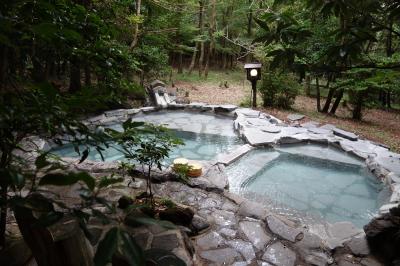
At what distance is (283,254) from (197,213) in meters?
1.18

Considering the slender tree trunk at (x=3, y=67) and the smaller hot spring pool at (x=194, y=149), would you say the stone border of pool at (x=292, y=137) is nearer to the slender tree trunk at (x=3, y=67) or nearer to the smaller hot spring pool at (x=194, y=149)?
the smaller hot spring pool at (x=194, y=149)

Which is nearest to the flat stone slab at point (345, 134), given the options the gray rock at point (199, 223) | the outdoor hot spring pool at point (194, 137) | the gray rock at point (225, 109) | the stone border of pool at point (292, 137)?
the stone border of pool at point (292, 137)

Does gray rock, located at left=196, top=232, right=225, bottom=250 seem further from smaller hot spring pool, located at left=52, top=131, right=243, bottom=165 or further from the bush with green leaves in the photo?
smaller hot spring pool, located at left=52, top=131, right=243, bottom=165

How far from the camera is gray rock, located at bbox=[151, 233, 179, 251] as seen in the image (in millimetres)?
2760

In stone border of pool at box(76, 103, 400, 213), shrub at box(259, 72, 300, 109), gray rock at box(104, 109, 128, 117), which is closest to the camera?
stone border of pool at box(76, 103, 400, 213)

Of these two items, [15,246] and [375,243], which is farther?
[375,243]

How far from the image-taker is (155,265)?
81cm

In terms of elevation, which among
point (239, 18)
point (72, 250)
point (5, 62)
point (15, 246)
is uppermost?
point (239, 18)

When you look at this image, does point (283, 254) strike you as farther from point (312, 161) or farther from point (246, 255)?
point (312, 161)

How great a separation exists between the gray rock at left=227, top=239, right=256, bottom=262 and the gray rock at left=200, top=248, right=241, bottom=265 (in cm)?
7

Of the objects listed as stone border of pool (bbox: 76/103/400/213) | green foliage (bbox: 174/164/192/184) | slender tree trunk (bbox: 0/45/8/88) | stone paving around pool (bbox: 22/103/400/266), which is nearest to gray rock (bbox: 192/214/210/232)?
stone paving around pool (bbox: 22/103/400/266)

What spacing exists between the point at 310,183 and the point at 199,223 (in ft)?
10.1

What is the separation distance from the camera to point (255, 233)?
357 centimetres

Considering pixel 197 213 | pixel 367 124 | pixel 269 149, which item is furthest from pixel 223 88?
pixel 197 213
